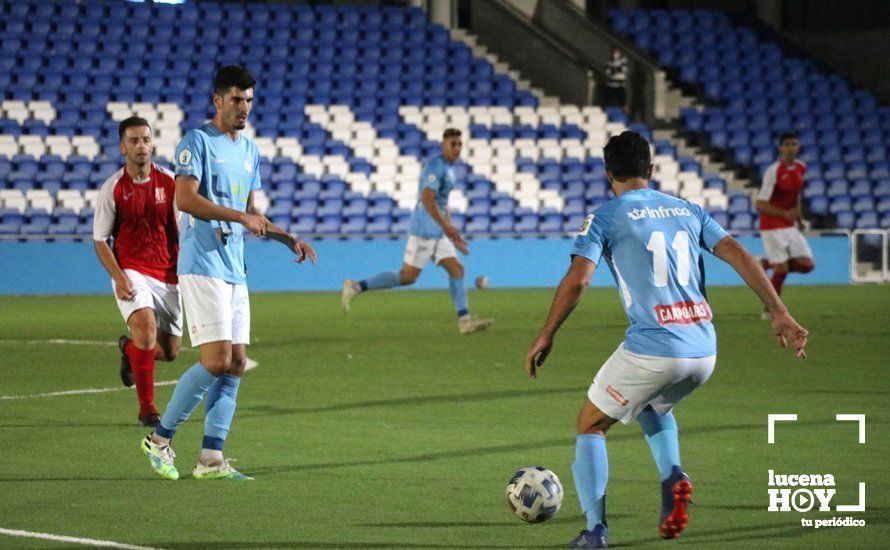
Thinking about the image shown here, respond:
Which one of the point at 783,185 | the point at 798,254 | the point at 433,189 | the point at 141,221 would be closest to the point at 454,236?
the point at 433,189

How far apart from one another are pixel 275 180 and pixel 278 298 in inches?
208

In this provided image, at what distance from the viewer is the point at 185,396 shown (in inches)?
303

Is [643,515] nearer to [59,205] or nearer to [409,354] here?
[409,354]

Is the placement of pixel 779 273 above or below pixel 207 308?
below

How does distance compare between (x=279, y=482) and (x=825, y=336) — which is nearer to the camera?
(x=279, y=482)

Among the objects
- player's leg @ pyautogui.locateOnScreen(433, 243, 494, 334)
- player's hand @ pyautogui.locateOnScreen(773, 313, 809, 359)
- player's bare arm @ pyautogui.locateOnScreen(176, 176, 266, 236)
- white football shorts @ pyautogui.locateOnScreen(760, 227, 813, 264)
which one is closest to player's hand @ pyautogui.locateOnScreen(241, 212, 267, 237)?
player's bare arm @ pyautogui.locateOnScreen(176, 176, 266, 236)

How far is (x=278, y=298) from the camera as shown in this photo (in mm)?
25547

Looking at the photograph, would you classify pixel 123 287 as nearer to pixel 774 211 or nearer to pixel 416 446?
pixel 416 446

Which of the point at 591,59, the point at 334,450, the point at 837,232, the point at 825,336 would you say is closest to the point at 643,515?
the point at 334,450

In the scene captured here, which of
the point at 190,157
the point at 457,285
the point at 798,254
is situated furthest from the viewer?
the point at 798,254

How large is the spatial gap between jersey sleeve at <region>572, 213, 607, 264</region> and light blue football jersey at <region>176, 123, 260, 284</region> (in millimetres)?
2381

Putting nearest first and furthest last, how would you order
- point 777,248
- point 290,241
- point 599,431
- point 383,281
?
point 599,431 → point 290,241 → point 383,281 → point 777,248

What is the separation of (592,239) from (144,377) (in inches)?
186

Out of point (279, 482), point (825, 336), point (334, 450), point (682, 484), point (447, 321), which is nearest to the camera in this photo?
point (682, 484)
